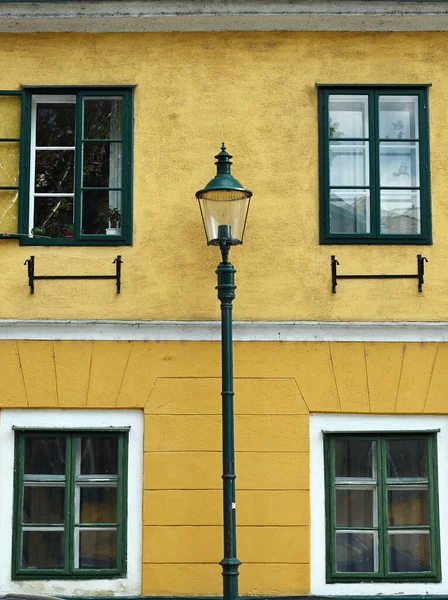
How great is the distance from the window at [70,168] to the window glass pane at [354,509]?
3.19 m

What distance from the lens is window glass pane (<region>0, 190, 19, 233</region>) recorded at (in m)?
10.7

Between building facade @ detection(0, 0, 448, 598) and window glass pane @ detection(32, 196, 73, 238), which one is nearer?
building facade @ detection(0, 0, 448, 598)

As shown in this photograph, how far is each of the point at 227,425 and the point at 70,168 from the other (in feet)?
10.3

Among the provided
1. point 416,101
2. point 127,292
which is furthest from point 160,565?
point 416,101

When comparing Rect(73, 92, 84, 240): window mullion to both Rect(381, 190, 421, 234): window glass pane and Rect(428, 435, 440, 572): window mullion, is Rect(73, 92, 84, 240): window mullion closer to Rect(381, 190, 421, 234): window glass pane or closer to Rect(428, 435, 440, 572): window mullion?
Rect(381, 190, 421, 234): window glass pane

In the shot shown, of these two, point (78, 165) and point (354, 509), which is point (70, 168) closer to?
point (78, 165)

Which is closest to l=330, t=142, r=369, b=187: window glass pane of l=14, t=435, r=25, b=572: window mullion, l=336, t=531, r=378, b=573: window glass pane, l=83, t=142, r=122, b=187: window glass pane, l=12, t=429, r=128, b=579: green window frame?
l=83, t=142, r=122, b=187: window glass pane

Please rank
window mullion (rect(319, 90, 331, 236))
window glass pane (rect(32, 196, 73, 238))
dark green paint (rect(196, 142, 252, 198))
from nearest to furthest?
1. dark green paint (rect(196, 142, 252, 198))
2. window mullion (rect(319, 90, 331, 236))
3. window glass pane (rect(32, 196, 73, 238))

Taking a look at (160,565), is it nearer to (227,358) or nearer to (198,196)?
(227,358)

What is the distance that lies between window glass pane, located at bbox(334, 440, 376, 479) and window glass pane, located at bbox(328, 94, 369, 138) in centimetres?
298

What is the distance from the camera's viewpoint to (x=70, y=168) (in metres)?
11.0

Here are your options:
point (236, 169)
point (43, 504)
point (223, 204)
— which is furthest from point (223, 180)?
point (43, 504)

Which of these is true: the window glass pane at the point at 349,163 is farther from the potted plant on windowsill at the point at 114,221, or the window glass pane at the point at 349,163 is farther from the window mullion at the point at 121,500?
the window mullion at the point at 121,500

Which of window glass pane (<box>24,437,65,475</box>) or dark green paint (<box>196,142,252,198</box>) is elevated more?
dark green paint (<box>196,142,252,198</box>)
